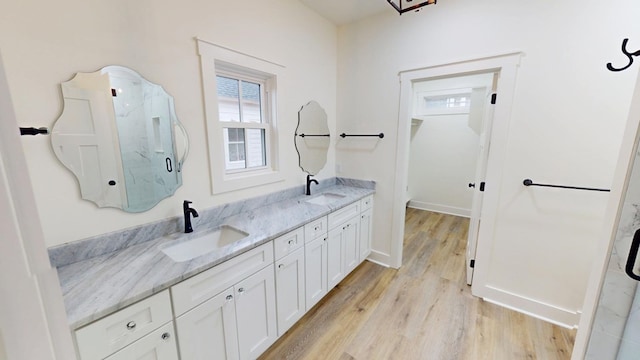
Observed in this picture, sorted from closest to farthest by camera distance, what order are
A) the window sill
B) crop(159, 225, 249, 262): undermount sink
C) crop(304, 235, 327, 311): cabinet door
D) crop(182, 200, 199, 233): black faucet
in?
crop(159, 225, 249, 262): undermount sink → crop(182, 200, 199, 233): black faucet → the window sill → crop(304, 235, 327, 311): cabinet door

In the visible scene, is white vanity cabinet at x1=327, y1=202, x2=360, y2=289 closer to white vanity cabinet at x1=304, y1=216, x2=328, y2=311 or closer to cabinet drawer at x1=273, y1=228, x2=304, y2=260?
white vanity cabinet at x1=304, y1=216, x2=328, y2=311

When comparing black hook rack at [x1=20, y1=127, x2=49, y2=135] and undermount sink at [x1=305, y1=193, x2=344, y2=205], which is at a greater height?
black hook rack at [x1=20, y1=127, x2=49, y2=135]

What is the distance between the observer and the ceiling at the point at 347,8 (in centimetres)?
232

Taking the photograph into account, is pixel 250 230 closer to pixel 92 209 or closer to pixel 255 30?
pixel 92 209

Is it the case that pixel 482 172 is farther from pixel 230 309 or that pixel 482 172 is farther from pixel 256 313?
pixel 230 309

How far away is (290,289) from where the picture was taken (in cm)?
178

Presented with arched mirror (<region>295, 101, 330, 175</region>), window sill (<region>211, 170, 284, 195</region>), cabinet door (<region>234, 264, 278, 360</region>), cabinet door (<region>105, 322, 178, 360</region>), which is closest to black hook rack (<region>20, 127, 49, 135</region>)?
window sill (<region>211, 170, 284, 195</region>)

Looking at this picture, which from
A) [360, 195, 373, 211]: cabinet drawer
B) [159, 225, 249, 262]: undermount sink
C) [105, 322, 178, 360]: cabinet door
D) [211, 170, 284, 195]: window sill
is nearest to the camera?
[105, 322, 178, 360]: cabinet door

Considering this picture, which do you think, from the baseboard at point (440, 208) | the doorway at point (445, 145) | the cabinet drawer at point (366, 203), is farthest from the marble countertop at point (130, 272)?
the baseboard at point (440, 208)

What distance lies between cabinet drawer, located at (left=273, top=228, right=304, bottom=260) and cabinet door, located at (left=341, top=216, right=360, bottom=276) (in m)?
0.62

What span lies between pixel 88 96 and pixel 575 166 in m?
3.12

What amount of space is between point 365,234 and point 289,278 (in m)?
1.24

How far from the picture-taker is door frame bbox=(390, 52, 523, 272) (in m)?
2.00

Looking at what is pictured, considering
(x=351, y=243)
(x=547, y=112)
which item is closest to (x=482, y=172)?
(x=547, y=112)
